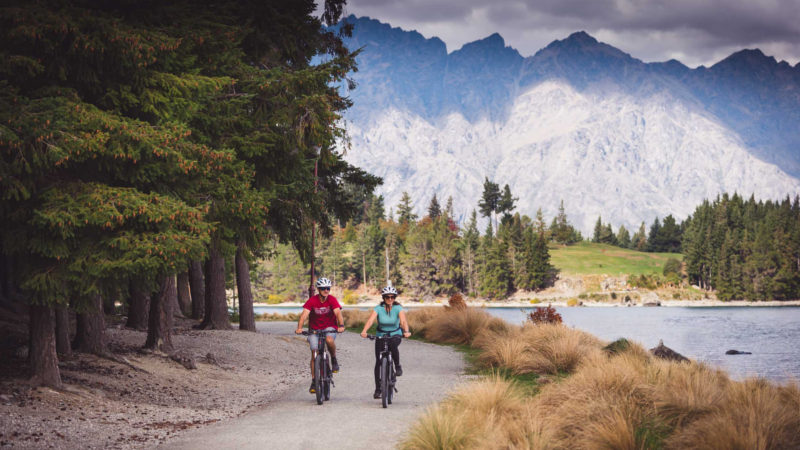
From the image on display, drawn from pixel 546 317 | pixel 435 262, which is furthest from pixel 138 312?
pixel 435 262

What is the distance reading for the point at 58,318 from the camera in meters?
13.9

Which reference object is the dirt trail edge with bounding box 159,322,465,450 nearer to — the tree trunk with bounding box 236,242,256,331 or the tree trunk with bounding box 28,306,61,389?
the tree trunk with bounding box 28,306,61,389

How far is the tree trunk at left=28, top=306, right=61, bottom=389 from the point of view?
10820 mm

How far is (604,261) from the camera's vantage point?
469 feet

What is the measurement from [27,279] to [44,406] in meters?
1.93

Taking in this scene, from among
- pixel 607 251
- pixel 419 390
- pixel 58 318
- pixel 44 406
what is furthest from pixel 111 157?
pixel 607 251

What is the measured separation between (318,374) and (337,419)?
170 cm

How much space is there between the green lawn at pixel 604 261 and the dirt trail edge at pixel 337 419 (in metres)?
122

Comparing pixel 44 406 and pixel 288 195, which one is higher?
pixel 288 195

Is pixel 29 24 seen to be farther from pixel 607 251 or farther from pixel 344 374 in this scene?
pixel 607 251

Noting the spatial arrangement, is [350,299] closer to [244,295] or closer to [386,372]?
[244,295]

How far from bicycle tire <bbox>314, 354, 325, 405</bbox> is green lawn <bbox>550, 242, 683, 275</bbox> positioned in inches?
4925

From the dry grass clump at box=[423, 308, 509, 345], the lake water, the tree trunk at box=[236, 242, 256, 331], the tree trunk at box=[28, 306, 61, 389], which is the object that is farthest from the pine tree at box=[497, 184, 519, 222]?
the tree trunk at box=[28, 306, 61, 389]

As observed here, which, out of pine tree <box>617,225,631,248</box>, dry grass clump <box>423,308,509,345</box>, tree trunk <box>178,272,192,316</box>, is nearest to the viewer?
dry grass clump <box>423,308,509,345</box>
